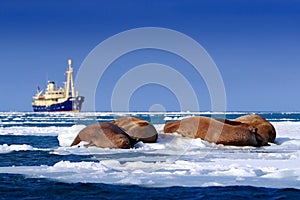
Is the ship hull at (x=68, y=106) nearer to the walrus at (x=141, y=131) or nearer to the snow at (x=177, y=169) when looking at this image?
the walrus at (x=141, y=131)

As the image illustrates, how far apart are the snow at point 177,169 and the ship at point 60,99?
102 meters

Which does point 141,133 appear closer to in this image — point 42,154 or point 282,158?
point 42,154

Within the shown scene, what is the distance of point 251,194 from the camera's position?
8906mm

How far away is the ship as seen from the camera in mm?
119250

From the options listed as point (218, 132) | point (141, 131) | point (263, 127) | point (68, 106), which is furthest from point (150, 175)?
point (68, 106)

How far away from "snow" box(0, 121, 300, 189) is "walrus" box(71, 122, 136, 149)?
63 centimetres

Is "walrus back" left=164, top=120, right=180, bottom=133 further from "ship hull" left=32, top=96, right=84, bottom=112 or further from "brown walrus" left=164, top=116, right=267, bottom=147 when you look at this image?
"ship hull" left=32, top=96, right=84, bottom=112

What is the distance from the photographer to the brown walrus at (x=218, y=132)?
62.1ft

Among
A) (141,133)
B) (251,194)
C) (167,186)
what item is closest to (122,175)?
(167,186)

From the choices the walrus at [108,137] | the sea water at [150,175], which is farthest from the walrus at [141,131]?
the sea water at [150,175]

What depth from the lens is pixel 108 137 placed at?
17953mm

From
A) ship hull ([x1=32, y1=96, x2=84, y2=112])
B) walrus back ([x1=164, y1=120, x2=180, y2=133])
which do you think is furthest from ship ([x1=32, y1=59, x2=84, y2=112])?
walrus back ([x1=164, y1=120, x2=180, y2=133])

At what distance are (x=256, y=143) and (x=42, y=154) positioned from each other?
8725mm

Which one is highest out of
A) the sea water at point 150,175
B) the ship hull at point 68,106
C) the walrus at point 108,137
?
the ship hull at point 68,106
